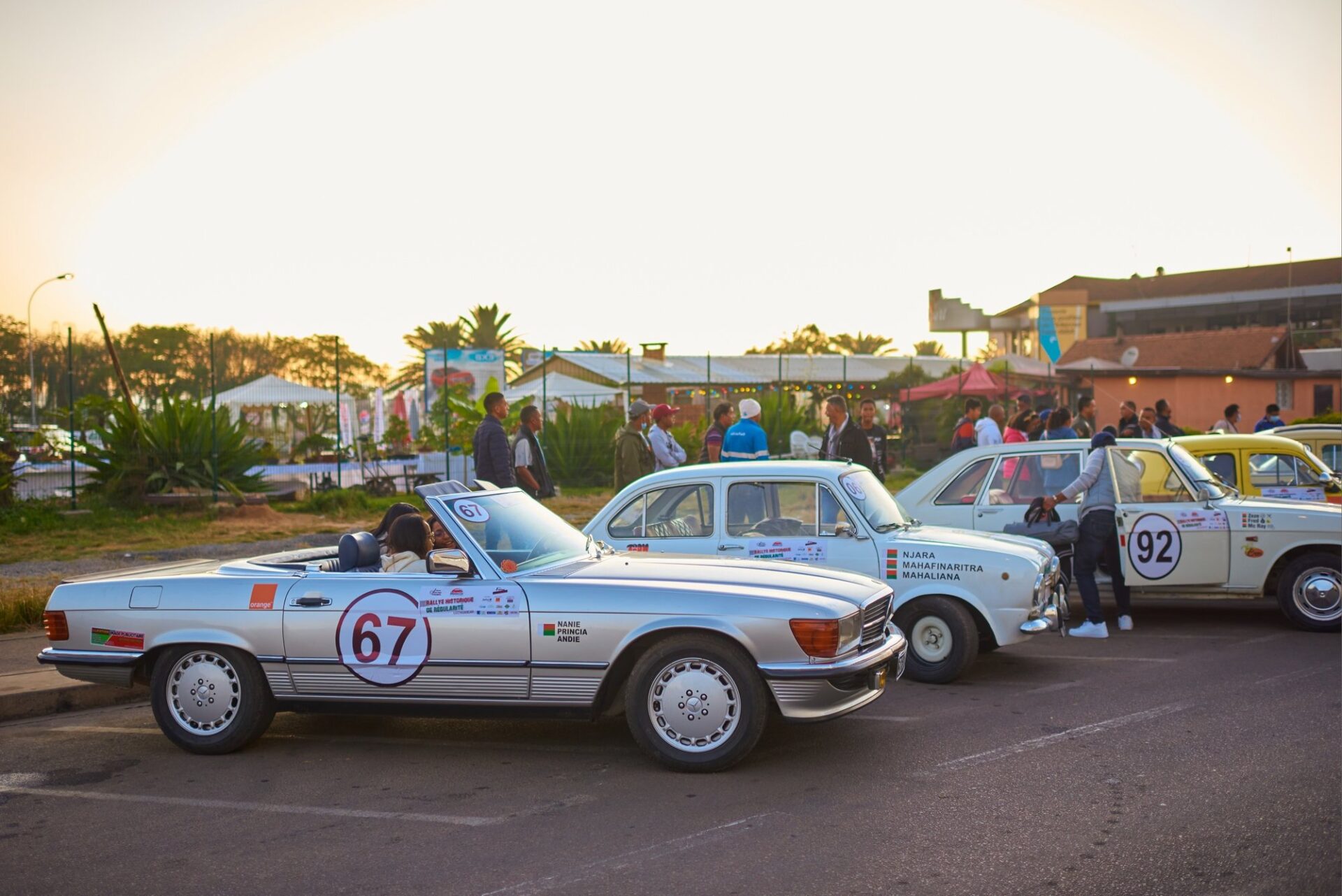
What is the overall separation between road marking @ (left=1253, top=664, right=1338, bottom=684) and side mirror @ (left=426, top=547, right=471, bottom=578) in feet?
17.0

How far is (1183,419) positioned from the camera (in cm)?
4138

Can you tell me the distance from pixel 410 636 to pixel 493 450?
16.4ft

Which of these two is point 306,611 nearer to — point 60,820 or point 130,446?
point 60,820

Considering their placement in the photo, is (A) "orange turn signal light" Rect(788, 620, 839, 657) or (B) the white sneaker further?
(B) the white sneaker

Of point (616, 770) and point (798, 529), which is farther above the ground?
point (798, 529)

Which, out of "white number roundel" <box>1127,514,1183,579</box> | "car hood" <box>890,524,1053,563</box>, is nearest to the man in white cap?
"car hood" <box>890,524,1053,563</box>

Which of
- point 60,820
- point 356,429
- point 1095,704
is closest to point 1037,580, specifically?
point 1095,704

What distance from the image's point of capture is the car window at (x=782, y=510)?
813cm

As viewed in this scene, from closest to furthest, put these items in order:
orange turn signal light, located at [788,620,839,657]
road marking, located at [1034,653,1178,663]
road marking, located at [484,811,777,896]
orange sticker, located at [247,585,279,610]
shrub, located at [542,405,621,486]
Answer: road marking, located at [484,811,777,896] < orange turn signal light, located at [788,620,839,657] < orange sticker, located at [247,585,279,610] < road marking, located at [1034,653,1178,663] < shrub, located at [542,405,621,486]

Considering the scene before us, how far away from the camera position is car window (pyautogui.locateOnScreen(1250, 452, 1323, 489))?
448 inches

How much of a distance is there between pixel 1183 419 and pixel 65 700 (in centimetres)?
4001

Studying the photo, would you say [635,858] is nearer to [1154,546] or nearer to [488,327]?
[1154,546]

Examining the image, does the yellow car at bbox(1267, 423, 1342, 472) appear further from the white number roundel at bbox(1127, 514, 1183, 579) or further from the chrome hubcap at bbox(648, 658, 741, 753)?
the chrome hubcap at bbox(648, 658, 741, 753)

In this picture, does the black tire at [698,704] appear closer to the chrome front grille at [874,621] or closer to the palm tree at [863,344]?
the chrome front grille at [874,621]
